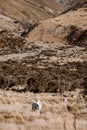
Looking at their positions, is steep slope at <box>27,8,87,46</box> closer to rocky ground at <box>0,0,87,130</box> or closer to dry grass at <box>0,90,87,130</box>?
rocky ground at <box>0,0,87,130</box>

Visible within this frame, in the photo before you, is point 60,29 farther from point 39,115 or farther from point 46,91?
point 39,115

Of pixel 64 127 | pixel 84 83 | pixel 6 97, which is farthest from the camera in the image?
pixel 84 83

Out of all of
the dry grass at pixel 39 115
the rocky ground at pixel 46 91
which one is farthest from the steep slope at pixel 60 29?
the dry grass at pixel 39 115

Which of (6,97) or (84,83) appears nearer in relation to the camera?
(6,97)

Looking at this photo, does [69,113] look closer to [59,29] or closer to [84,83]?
[84,83]

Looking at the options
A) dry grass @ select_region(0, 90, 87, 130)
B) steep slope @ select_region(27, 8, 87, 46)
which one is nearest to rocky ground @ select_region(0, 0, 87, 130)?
dry grass @ select_region(0, 90, 87, 130)

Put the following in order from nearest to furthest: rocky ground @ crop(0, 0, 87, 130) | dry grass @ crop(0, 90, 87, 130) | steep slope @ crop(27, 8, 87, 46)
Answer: dry grass @ crop(0, 90, 87, 130) → rocky ground @ crop(0, 0, 87, 130) → steep slope @ crop(27, 8, 87, 46)

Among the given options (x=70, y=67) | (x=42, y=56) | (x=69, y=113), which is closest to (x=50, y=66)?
(x=70, y=67)

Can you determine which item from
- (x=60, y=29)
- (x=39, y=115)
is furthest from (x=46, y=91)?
(x=60, y=29)

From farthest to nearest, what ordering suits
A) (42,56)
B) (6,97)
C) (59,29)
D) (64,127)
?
1. (59,29)
2. (42,56)
3. (6,97)
4. (64,127)

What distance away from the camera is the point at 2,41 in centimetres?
6569

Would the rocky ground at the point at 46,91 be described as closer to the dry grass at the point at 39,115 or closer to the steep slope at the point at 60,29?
the dry grass at the point at 39,115

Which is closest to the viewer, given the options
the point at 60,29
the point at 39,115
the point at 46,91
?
the point at 39,115

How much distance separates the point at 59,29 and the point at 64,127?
54.5 metres
